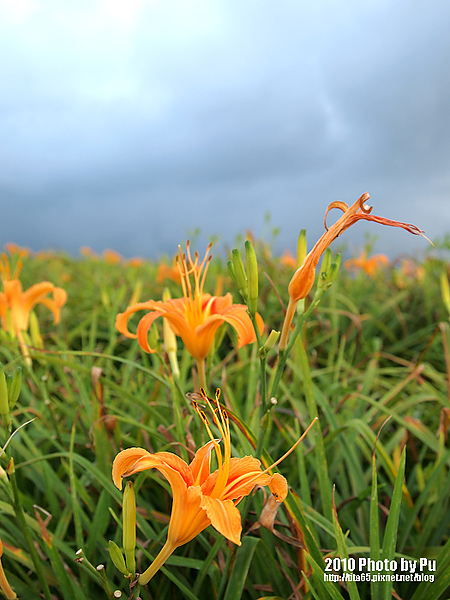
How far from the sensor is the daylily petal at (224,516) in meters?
0.60

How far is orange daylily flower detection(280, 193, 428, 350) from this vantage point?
78cm

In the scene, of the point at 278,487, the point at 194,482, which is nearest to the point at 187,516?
the point at 194,482

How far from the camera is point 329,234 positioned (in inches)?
32.0

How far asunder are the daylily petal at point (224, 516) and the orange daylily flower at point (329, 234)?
326 millimetres

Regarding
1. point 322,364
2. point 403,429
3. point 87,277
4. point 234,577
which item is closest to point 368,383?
point 403,429

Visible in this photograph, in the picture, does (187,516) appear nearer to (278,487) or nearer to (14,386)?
(278,487)

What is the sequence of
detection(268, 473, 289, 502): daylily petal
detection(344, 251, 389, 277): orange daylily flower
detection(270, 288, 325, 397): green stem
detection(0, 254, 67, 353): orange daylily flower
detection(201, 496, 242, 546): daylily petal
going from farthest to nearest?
detection(344, 251, 389, 277): orange daylily flower < detection(0, 254, 67, 353): orange daylily flower < detection(270, 288, 325, 397): green stem < detection(268, 473, 289, 502): daylily petal < detection(201, 496, 242, 546): daylily petal

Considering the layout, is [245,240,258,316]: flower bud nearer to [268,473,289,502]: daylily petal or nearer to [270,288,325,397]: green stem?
[270,288,325,397]: green stem

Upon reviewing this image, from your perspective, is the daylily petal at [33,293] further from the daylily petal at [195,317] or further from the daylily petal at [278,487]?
the daylily petal at [278,487]

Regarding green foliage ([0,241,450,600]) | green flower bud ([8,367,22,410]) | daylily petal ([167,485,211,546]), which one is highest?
green flower bud ([8,367,22,410])

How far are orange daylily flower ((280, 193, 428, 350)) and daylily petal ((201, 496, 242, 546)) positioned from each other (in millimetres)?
326

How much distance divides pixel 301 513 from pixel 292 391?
109 centimetres

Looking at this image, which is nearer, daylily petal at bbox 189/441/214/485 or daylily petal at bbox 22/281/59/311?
daylily petal at bbox 189/441/214/485

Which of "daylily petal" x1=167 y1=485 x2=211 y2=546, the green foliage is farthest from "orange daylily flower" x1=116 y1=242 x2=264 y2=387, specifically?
"daylily petal" x1=167 y1=485 x2=211 y2=546
